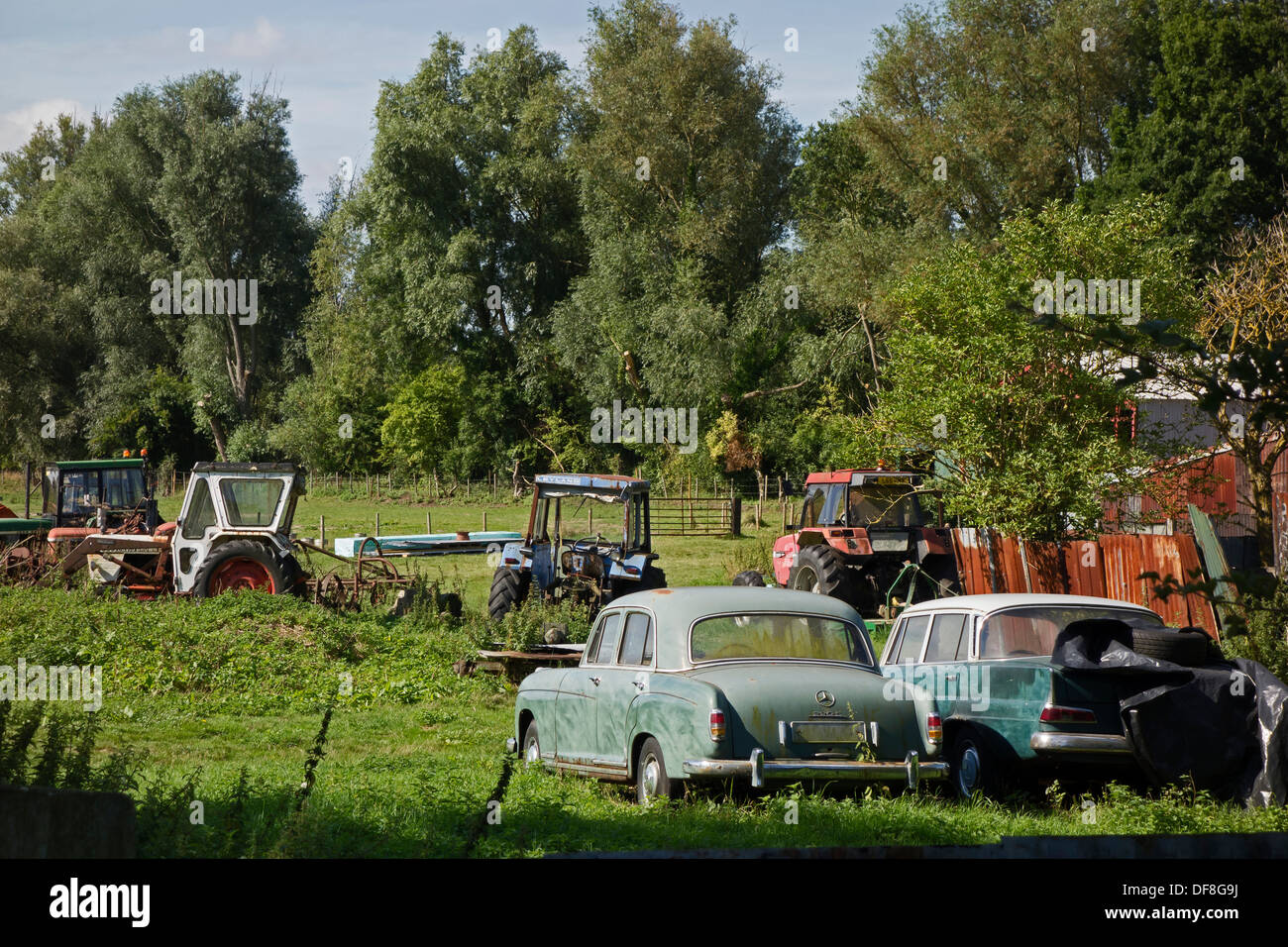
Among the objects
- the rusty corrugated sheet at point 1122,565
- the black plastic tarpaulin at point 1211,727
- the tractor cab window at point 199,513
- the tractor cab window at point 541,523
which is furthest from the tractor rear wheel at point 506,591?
the black plastic tarpaulin at point 1211,727

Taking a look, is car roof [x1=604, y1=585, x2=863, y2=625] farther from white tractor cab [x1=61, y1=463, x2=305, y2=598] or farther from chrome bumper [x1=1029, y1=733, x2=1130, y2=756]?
white tractor cab [x1=61, y1=463, x2=305, y2=598]

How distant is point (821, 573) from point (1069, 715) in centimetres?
A: 1096

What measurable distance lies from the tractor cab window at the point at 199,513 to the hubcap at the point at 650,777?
11217 millimetres

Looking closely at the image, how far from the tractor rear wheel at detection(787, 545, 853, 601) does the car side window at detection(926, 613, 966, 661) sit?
854 centimetres

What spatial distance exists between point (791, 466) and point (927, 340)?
25754 millimetres

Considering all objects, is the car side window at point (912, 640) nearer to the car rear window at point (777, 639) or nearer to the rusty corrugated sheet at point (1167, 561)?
the car rear window at point (777, 639)

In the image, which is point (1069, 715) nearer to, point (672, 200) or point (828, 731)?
point (828, 731)

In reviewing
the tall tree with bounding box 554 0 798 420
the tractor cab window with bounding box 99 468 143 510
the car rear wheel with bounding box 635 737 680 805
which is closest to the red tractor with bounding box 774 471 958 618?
the car rear wheel with bounding box 635 737 680 805

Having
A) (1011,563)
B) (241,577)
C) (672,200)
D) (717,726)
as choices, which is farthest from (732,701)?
(672,200)

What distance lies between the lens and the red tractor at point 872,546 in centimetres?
2003

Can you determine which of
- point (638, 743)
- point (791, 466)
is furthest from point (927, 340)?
point (791, 466)

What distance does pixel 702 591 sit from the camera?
9398 millimetres

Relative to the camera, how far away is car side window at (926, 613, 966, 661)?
1016 centimetres
